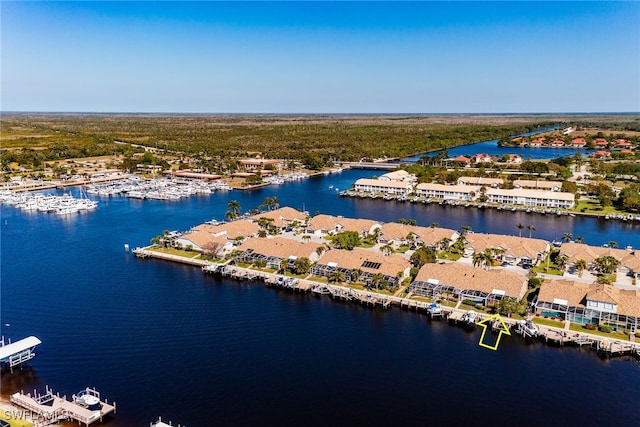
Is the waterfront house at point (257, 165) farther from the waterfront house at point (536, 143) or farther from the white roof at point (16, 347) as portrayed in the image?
the waterfront house at point (536, 143)

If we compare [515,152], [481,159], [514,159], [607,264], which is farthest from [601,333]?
[515,152]

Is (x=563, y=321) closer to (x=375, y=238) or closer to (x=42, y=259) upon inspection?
(x=375, y=238)

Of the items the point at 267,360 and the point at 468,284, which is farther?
the point at 468,284

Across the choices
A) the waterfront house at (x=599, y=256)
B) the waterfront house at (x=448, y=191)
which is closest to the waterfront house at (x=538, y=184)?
the waterfront house at (x=448, y=191)

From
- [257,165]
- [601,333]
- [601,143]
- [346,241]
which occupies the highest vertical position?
[601,143]

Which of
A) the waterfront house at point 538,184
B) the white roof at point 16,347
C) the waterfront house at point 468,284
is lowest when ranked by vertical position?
the white roof at point 16,347

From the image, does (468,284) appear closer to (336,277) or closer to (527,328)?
(527,328)
